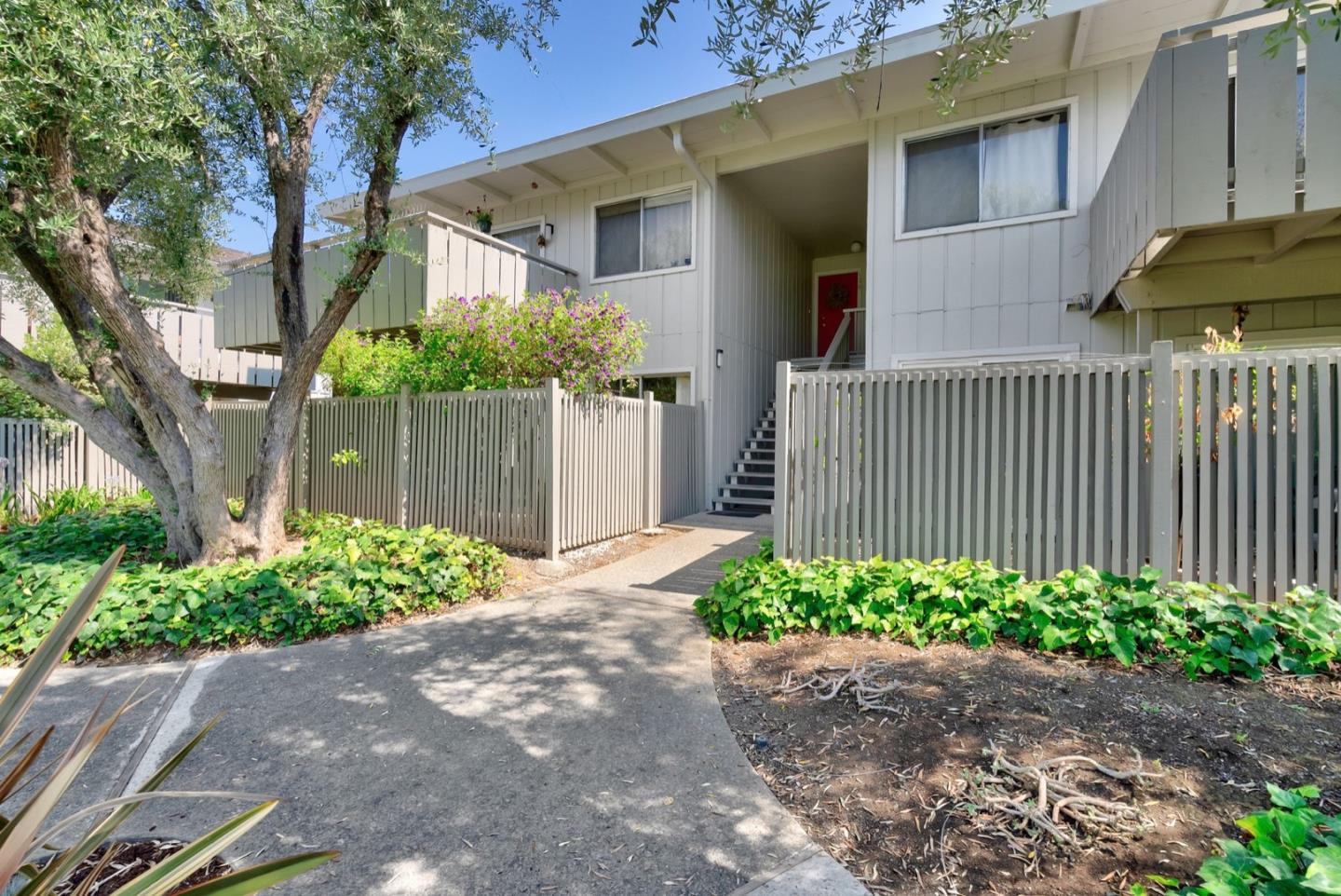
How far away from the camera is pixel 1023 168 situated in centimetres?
757

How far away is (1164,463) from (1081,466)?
42cm

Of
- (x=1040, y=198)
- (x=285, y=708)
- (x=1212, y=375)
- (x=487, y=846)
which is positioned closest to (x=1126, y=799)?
(x=487, y=846)

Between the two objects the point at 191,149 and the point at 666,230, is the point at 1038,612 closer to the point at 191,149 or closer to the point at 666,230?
the point at 191,149

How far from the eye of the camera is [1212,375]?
382 centimetres

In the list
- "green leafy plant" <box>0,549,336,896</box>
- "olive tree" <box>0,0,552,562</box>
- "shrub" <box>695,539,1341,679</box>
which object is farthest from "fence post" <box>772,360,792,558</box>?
"green leafy plant" <box>0,549,336,896</box>

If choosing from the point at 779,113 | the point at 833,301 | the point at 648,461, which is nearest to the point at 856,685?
the point at 648,461

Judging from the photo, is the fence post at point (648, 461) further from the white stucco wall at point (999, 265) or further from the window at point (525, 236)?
the window at point (525, 236)

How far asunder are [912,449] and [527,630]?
297 centimetres

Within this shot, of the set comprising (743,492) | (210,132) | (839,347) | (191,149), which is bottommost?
(743,492)

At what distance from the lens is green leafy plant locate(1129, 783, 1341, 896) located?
1558mm

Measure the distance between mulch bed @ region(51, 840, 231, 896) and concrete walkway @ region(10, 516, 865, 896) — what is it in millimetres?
95

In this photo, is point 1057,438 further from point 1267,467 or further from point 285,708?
point 285,708

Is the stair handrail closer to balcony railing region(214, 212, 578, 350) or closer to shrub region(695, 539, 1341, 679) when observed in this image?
balcony railing region(214, 212, 578, 350)

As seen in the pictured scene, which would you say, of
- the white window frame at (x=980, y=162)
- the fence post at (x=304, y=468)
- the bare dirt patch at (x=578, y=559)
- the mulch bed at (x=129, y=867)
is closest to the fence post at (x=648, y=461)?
the bare dirt patch at (x=578, y=559)
